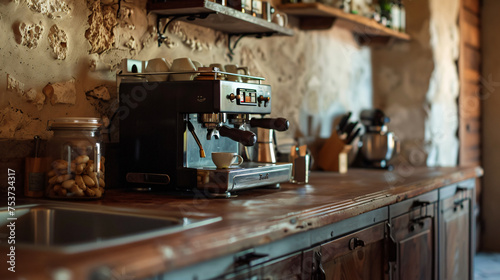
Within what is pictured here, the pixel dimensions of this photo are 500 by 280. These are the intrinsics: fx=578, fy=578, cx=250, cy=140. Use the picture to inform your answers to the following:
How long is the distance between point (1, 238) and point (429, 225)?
6.06 feet

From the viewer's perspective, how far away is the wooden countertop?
0.96m

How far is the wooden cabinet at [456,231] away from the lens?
280 centimetres

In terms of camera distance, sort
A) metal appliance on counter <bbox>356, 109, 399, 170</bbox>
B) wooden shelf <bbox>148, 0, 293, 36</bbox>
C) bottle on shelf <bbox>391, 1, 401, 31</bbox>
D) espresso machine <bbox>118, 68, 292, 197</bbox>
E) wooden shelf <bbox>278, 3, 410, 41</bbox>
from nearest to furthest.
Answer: espresso machine <bbox>118, 68, 292, 197</bbox>, wooden shelf <bbox>148, 0, 293, 36</bbox>, wooden shelf <bbox>278, 3, 410, 41</bbox>, metal appliance on counter <bbox>356, 109, 399, 170</bbox>, bottle on shelf <bbox>391, 1, 401, 31</bbox>

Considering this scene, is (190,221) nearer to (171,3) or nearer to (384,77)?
(171,3)

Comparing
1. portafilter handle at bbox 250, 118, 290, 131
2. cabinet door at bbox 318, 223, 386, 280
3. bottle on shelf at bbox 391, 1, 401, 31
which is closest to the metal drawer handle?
cabinet door at bbox 318, 223, 386, 280

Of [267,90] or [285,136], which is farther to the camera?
[285,136]

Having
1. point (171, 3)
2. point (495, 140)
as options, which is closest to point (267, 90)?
point (171, 3)

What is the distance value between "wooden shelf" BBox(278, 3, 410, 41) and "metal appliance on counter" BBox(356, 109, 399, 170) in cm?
55

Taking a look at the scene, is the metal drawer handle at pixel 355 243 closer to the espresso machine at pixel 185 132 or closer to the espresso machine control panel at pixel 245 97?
the espresso machine at pixel 185 132

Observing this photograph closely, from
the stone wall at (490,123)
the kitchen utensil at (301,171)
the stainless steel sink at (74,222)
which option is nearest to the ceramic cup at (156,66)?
the stainless steel sink at (74,222)

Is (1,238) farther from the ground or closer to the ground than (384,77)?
closer to the ground

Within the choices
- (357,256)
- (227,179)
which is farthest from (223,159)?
(357,256)

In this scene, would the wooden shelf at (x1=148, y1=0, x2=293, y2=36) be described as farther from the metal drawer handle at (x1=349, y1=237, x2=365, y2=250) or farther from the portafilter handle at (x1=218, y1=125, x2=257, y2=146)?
the metal drawer handle at (x1=349, y1=237, x2=365, y2=250)

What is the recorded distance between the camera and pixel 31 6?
1779 mm
